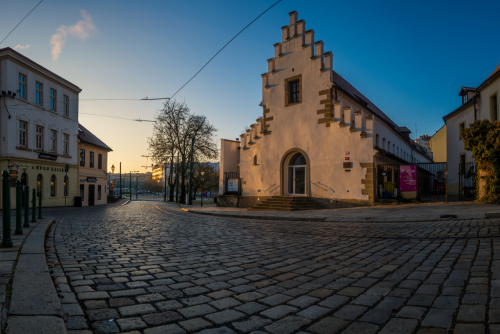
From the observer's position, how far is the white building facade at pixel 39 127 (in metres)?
24.0

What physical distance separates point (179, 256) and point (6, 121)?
82.6 feet

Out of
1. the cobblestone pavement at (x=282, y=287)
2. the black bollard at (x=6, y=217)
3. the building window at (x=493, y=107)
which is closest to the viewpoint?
the cobblestone pavement at (x=282, y=287)

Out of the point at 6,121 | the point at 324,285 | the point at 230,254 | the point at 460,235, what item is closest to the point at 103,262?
the point at 230,254

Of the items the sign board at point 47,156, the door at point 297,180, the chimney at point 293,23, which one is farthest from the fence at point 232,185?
the sign board at point 47,156

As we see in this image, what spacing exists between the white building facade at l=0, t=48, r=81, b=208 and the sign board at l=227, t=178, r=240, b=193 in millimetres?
14026

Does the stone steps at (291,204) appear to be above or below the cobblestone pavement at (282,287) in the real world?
below

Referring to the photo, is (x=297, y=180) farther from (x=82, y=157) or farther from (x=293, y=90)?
(x=82, y=157)

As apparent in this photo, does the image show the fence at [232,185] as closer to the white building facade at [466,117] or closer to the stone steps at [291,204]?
the stone steps at [291,204]

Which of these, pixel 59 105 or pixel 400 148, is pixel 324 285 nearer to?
pixel 59 105

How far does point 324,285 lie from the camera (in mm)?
4070

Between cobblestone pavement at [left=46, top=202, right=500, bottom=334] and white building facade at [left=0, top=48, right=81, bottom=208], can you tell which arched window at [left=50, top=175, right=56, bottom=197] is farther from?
cobblestone pavement at [left=46, top=202, right=500, bottom=334]

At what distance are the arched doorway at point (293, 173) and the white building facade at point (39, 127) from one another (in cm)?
1783

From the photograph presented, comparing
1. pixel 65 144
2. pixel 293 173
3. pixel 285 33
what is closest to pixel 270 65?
pixel 285 33

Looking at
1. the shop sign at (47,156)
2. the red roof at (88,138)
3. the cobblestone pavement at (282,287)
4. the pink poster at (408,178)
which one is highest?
the red roof at (88,138)
